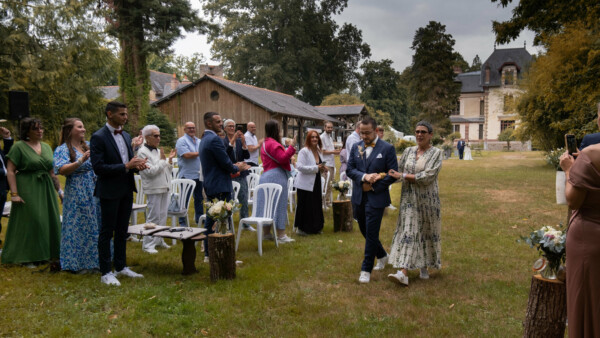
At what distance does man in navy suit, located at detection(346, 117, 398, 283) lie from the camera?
4.99 m

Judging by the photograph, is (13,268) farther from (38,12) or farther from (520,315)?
(38,12)

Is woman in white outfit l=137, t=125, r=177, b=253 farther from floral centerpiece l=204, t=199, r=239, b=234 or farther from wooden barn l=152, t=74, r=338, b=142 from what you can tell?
wooden barn l=152, t=74, r=338, b=142

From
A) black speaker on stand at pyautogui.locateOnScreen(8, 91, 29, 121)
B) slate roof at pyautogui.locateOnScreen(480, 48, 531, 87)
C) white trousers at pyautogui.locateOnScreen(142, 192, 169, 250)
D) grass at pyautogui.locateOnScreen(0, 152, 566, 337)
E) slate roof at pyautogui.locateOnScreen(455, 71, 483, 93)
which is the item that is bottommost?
grass at pyautogui.locateOnScreen(0, 152, 566, 337)

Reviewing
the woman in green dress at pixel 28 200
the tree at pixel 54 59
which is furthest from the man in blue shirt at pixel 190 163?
the tree at pixel 54 59

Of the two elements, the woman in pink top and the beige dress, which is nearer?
the beige dress

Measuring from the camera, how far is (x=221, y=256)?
16.8 ft

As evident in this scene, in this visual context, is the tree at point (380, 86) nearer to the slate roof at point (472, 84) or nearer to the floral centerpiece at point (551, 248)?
the slate roof at point (472, 84)

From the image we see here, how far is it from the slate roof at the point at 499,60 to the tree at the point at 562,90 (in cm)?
3344

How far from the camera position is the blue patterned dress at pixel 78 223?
534 cm

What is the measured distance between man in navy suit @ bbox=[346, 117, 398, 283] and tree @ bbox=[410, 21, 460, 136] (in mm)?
42756

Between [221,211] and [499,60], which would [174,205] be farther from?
[499,60]

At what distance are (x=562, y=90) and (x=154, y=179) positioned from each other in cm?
1370

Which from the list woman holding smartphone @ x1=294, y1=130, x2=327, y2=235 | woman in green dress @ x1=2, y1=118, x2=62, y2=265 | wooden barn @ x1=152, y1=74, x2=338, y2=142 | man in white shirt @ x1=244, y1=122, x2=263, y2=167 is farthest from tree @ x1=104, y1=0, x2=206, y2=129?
woman holding smartphone @ x1=294, y1=130, x2=327, y2=235

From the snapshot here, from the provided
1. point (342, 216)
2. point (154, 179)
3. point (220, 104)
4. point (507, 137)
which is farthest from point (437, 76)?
point (154, 179)
